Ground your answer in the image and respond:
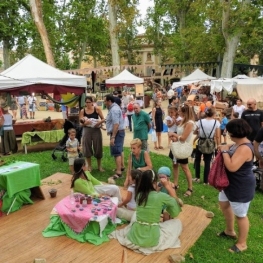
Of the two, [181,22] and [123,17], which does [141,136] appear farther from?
[181,22]

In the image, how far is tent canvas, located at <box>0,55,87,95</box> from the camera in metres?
7.91

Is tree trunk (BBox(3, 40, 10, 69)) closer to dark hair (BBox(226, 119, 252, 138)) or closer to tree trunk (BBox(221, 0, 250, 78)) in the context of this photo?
tree trunk (BBox(221, 0, 250, 78))

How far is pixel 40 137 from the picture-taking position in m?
8.98

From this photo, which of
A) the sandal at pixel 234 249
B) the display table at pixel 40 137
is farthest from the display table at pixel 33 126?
the sandal at pixel 234 249

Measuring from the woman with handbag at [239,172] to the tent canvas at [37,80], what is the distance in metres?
6.00

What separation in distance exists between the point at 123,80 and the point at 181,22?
19181 millimetres

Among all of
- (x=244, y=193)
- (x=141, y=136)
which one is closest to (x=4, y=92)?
(x=141, y=136)

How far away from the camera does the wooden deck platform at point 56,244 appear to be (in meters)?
3.38

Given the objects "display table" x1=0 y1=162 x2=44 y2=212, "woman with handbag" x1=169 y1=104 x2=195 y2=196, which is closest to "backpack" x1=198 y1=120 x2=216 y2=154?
"woman with handbag" x1=169 y1=104 x2=195 y2=196

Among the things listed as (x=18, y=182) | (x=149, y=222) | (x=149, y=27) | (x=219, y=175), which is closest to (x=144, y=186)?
(x=149, y=222)

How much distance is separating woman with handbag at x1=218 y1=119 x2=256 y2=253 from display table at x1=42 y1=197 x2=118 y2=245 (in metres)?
1.50

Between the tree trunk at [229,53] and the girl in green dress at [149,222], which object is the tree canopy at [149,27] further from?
the girl in green dress at [149,222]

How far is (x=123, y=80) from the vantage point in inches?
699

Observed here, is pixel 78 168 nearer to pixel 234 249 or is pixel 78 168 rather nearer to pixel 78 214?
pixel 78 214
